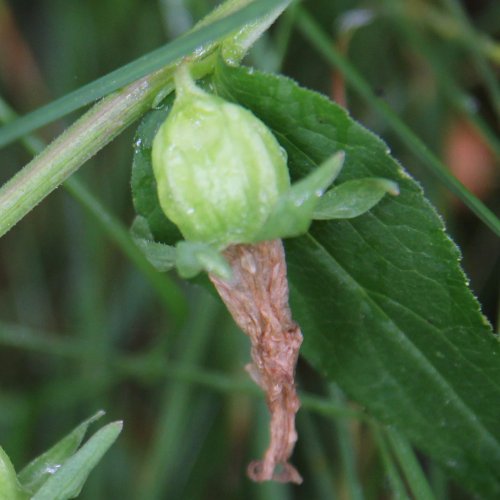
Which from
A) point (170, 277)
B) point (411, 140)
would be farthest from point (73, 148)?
point (170, 277)

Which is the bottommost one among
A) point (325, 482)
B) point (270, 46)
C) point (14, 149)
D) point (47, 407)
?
point (325, 482)

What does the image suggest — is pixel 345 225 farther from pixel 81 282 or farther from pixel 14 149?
pixel 14 149

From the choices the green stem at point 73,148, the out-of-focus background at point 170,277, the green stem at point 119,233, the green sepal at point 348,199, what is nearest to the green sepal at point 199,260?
the green sepal at point 348,199

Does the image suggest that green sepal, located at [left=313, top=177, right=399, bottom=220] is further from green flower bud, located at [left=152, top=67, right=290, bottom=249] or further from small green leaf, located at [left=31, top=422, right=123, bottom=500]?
small green leaf, located at [left=31, top=422, right=123, bottom=500]

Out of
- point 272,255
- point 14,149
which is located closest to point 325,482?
point 272,255

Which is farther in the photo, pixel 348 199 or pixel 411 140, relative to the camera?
pixel 411 140

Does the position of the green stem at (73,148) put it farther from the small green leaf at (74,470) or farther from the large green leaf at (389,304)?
the small green leaf at (74,470)

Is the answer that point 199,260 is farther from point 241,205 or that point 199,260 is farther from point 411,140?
point 411,140
